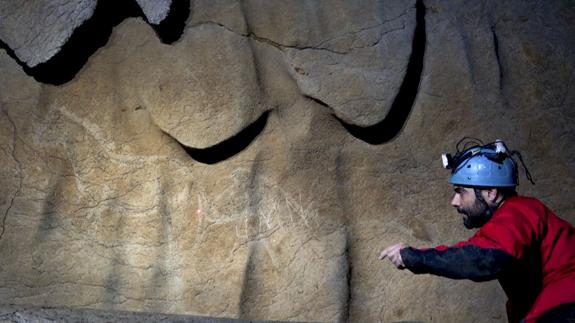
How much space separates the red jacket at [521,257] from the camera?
1.76 metres

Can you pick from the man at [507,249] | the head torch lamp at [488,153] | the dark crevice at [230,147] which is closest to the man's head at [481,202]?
the man at [507,249]

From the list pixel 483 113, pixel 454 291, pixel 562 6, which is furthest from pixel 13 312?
pixel 562 6

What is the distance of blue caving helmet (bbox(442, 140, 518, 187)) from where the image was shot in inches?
82.5

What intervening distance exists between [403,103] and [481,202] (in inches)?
36.6

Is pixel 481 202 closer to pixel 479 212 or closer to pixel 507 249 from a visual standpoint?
pixel 479 212

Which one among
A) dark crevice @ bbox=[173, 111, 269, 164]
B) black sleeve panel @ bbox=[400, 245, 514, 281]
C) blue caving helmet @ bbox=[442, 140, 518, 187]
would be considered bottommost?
dark crevice @ bbox=[173, 111, 269, 164]

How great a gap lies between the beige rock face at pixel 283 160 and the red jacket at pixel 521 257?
0.91 metres

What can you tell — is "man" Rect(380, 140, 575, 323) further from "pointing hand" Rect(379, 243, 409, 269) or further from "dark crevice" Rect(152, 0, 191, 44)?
"dark crevice" Rect(152, 0, 191, 44)

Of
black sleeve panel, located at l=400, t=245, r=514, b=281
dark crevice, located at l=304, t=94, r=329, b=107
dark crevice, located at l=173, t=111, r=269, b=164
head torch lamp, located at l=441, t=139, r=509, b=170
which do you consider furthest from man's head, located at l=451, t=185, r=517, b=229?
dark crevice, located at l=173, t=111, r=269, b=164

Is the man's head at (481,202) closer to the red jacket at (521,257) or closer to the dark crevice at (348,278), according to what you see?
the red jacket at (521,257)

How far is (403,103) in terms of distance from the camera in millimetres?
2945

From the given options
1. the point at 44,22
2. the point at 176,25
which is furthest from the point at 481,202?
the point at 44,22

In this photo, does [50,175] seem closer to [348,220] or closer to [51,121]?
[51,121]

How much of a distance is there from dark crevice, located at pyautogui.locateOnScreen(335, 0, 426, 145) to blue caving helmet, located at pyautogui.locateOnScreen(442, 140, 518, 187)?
765mm
